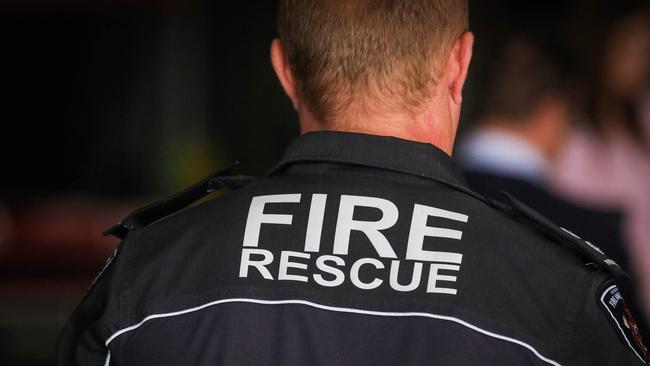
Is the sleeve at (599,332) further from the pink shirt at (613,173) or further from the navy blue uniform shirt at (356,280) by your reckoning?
the pink shirt at (613,173)

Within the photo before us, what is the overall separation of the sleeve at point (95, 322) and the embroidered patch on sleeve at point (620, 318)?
637 millimetres

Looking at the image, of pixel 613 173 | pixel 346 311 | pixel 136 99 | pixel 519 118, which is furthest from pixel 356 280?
pixel 136 99

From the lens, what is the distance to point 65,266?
5152 mm

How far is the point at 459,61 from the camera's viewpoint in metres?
1.52

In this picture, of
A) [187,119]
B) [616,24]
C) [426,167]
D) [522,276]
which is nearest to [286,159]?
[426,167]

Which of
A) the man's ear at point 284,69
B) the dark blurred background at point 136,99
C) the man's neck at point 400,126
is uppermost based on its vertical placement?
the man's ear at point 284,69

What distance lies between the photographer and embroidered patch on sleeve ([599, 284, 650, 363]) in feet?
4.53

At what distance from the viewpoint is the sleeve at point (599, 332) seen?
1359mm

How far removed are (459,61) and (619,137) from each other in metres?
2.04

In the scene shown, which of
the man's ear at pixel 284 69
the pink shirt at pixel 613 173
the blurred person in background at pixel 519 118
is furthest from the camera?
the pink shirt at pixel 613 173

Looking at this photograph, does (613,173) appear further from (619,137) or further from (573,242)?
(573,242)

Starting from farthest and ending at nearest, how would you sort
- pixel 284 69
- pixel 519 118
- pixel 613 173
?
pixel 613 173, pixel 519 118, pixel 284 69

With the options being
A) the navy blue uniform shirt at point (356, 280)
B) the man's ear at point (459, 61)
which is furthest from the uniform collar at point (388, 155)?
the man's ear at point (459, 61)

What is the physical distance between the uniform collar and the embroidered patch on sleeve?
238 mm
